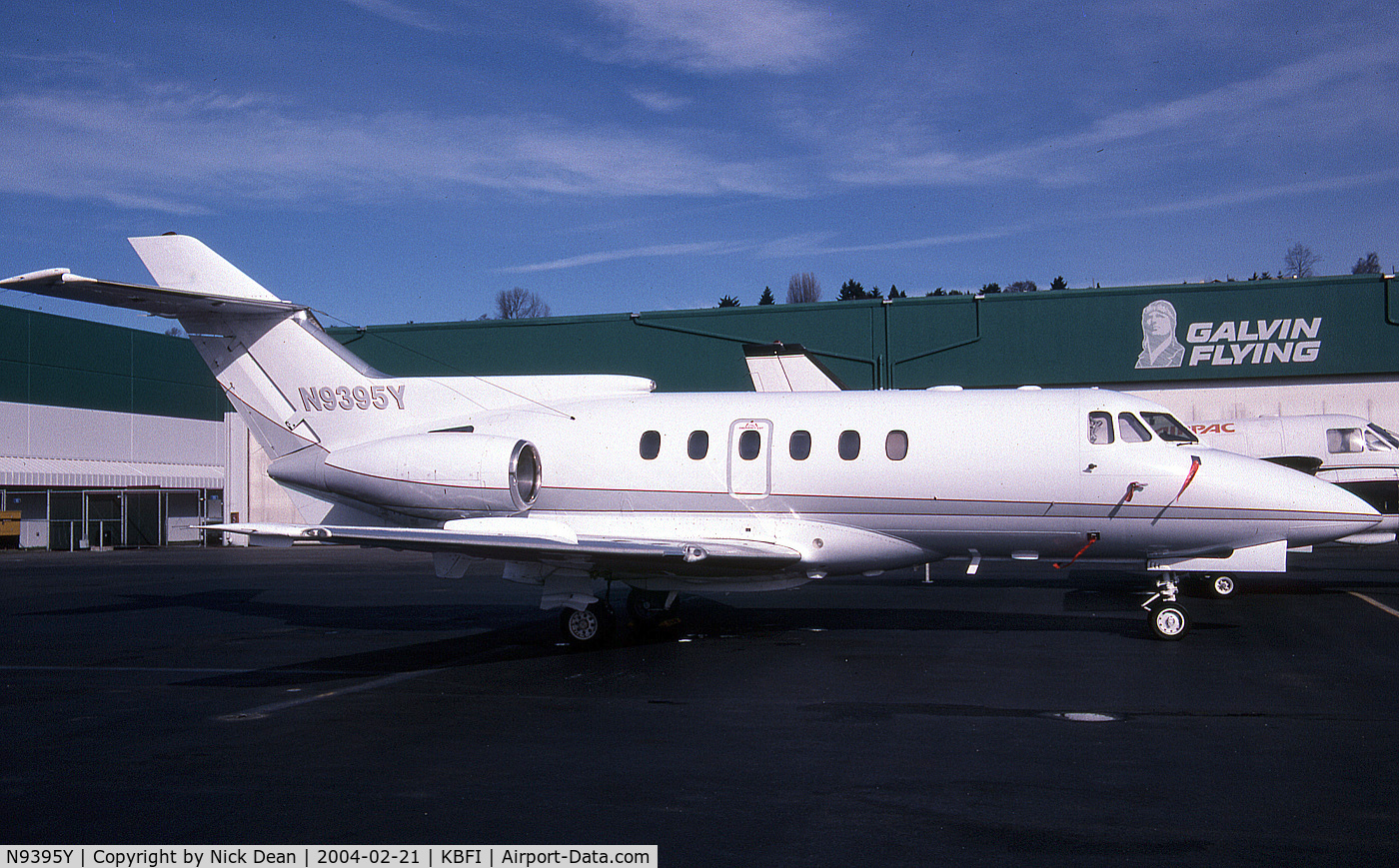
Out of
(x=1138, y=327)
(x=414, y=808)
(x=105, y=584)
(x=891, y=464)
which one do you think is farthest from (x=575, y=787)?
(x=1138, y=327)

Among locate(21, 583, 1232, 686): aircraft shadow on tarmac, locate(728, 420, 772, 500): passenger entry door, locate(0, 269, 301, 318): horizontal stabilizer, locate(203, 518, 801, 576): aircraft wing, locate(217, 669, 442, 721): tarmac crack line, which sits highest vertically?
locate(0, 269, 301, 318): horizontal stabilizer

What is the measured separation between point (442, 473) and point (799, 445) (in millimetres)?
4671

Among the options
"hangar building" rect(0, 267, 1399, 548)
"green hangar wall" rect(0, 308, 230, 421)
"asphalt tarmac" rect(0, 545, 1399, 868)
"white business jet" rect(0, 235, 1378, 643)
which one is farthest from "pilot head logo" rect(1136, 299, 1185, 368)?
"green hangar wall" rect(0, 308, 230, 421)

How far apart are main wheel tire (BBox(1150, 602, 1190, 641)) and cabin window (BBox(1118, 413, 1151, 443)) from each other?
201 centimetres

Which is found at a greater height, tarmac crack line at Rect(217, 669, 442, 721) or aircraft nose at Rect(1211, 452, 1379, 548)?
aircraft nose at Rect(1211, 452, 1379, 548)

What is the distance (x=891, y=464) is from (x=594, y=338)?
28817 mm

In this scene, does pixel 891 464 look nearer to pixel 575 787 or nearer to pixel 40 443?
pixel 575 787

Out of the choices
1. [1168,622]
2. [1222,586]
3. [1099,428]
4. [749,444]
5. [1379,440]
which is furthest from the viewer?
[1379,440]

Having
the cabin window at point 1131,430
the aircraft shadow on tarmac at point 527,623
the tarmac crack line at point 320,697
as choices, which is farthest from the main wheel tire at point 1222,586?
the tarmac crack line at point 320,697

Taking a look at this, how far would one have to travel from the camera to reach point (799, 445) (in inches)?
521

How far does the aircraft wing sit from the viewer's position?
1088 cm

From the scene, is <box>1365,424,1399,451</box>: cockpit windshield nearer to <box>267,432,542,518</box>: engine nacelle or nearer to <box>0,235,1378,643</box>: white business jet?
<box>0,235,1378,643</box>: white business jet

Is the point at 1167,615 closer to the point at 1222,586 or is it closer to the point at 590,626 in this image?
the point at 1222,586

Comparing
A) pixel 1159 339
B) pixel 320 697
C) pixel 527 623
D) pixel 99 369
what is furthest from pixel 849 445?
pixel 99 369
